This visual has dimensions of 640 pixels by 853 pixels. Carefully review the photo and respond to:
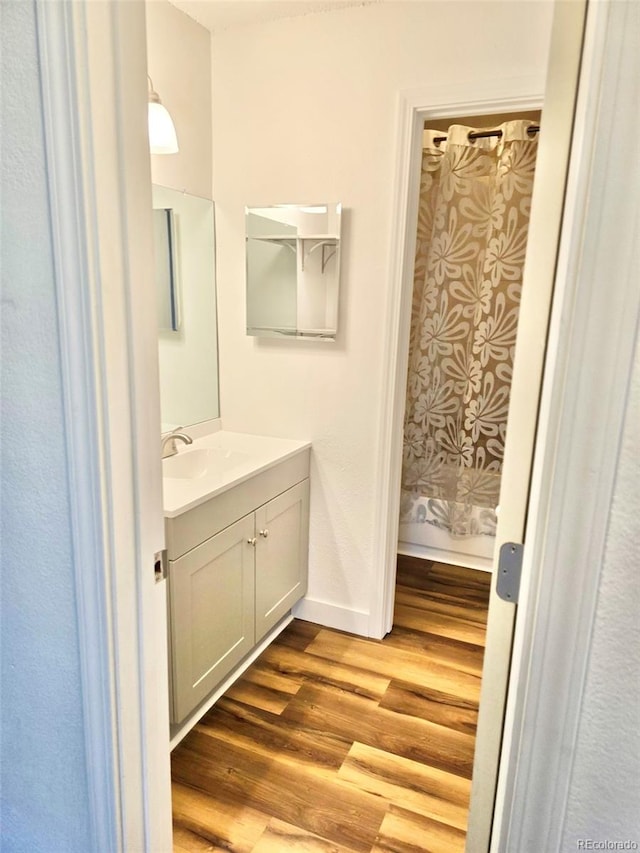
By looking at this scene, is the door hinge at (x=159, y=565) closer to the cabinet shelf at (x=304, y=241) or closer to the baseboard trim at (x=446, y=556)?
the cabinet shelf at (x=304, y=241)

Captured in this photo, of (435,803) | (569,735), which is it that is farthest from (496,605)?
(435,803)

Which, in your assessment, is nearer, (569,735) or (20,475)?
(569,735)

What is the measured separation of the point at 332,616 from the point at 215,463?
0.94 m

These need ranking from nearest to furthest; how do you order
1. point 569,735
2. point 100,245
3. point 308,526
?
point 569,735 < point 100,245 < point 308,526

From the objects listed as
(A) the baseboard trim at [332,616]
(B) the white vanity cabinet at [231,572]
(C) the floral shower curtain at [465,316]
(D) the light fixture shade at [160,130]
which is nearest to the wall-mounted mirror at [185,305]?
(D) the light fixture shade at [160,130]

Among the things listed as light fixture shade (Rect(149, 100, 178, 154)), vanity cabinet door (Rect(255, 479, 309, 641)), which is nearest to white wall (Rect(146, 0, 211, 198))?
light fixture shade (Rect(149, 100, 178, 154))

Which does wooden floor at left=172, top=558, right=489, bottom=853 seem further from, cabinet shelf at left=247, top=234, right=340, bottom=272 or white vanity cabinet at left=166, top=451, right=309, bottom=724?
cabinet shelf at left=247, top=234, right=340, bottom=272

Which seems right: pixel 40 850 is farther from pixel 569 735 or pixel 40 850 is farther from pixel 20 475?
pixel 569 735

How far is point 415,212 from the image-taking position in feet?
7.43

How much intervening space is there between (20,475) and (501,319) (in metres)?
2.48

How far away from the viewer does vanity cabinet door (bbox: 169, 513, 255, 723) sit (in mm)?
1803

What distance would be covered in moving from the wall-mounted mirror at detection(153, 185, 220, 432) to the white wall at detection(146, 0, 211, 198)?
0.07m

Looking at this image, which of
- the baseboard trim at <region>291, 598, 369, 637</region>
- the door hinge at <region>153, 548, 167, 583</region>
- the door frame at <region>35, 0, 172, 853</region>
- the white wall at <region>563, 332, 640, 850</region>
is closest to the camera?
the white wall at <region>563, 332, 640, 850</region>

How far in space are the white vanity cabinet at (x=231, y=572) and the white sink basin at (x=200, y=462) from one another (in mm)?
175
